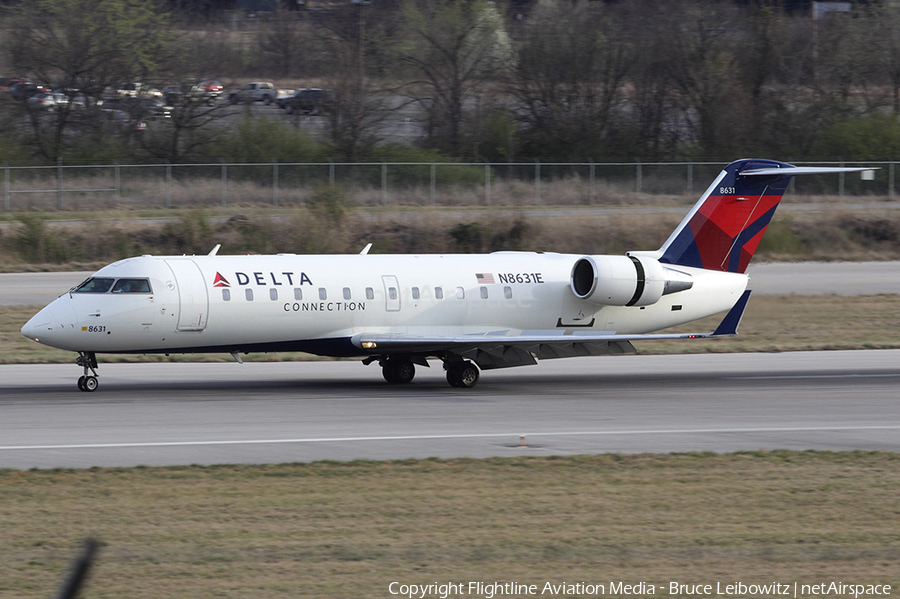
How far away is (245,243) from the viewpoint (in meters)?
46.1

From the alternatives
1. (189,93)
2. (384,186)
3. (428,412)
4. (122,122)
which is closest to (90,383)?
(428,412)

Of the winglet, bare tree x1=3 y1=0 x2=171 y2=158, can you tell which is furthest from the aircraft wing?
bare tree x1=3 y1=0 x2=171 y2=158

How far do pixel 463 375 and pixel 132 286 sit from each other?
7295mm

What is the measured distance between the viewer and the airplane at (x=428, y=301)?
72.1 ft

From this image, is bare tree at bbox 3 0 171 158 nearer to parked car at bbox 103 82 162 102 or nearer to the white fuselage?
parked car at bbox 103 82 162 102

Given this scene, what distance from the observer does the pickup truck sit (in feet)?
222

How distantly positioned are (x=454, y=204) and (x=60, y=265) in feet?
67.1

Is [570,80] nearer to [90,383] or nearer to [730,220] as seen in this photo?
[730,220]

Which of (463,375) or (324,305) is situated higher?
(324,305)

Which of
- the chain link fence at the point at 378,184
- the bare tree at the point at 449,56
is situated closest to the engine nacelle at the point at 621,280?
the chain link fence at the point at 378,184

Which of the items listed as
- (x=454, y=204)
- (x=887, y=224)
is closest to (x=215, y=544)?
(x=454, y=204)

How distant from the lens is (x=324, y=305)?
23.1 metres

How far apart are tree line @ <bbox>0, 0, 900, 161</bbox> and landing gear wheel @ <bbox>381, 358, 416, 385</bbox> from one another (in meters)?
37.7

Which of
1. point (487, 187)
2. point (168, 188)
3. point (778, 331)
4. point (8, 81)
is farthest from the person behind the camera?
point (8, 81)
